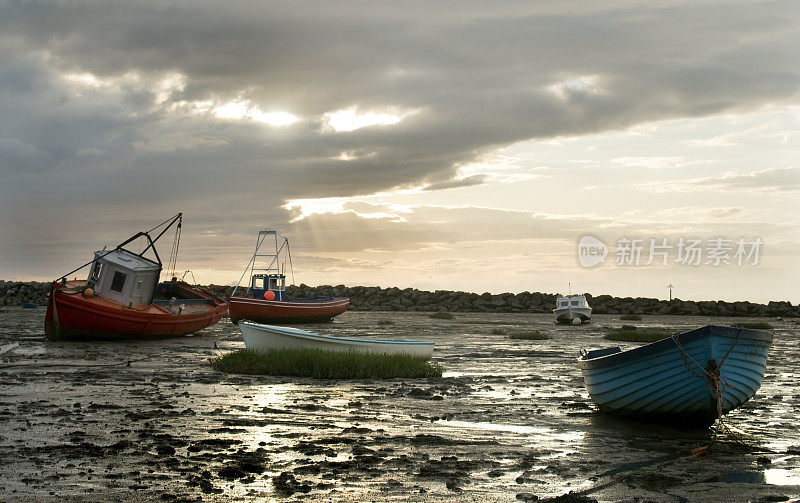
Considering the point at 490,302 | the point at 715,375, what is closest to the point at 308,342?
the point at 715,375

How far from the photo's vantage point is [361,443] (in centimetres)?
1201

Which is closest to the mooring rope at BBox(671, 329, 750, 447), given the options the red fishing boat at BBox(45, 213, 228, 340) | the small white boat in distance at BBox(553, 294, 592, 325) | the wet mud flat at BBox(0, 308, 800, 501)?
the wet mud flat at BBox(0, 308, 800, 501)

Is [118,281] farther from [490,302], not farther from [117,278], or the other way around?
[490,302]

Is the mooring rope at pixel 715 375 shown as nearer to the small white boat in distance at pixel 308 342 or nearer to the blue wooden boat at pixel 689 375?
the blue wooden boat at pixel 689 375

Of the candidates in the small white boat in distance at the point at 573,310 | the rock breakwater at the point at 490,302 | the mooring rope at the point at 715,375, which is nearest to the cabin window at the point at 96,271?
the mooring rope at the point at 715,375

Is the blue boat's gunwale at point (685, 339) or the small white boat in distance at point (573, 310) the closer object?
the blue boat's gunwale at point (685, 339)

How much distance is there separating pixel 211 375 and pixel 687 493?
14782 mm

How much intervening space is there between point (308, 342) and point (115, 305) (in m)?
16.2

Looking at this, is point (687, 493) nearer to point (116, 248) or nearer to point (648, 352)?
point (648, 352)

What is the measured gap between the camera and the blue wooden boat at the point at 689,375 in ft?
43.0

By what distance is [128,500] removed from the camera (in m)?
8.62

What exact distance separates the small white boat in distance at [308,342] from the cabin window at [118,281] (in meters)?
14.8

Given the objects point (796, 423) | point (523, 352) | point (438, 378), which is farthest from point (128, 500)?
point (523, 352)

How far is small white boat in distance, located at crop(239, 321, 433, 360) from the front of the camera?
76.0 ft
